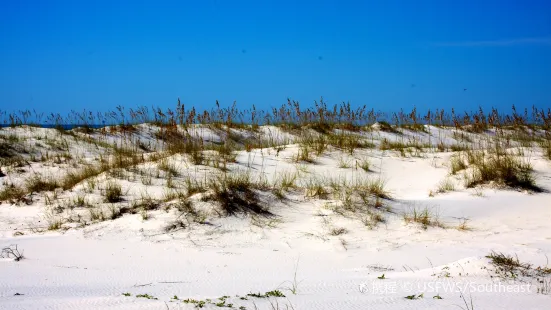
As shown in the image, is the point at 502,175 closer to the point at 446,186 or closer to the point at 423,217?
the point at 446,186

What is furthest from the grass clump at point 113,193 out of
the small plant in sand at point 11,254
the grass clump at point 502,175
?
the grass clump at point 502,175

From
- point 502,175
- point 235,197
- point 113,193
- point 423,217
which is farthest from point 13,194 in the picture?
point 502,175

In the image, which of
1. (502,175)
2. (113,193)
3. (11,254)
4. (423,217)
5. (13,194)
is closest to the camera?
(11,254)

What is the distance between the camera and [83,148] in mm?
10570

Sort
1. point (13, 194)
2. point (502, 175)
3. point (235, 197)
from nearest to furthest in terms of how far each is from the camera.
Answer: point (235, 197)
point (13, 194)
point (502, 175)

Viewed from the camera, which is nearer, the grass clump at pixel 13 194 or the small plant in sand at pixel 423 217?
the small plant in sand at pixel 423 217

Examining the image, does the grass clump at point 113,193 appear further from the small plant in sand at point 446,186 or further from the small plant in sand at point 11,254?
the small plant in sand at point 446,186

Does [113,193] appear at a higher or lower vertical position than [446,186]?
higher

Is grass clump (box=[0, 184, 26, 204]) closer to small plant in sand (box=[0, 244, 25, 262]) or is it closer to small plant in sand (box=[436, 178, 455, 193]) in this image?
small plant in sand (box=[0, 244, 25, 262])

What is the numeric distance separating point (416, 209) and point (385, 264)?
1961 mm

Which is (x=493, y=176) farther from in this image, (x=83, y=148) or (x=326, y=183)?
(x=83, y=148)

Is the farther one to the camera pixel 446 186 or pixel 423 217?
pixel 446 186

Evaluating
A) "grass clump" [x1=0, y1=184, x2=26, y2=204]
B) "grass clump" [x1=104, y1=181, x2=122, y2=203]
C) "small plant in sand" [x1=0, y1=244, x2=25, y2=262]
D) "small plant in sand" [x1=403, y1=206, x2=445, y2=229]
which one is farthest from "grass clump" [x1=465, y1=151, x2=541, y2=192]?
"grass clump" [x1=0, y1=184, x2=26, y2=204]

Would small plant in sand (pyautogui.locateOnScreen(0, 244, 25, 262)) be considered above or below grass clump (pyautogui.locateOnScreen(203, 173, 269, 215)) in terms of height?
below
